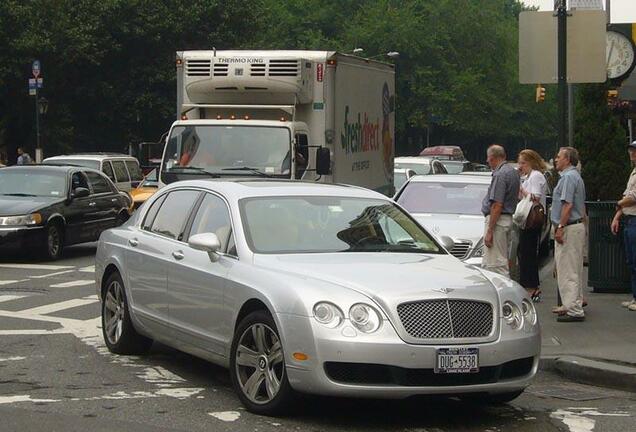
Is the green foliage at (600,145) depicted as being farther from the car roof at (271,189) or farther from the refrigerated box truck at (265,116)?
the car roof at (271,189)

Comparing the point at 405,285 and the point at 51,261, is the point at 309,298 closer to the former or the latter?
the point at 405,285

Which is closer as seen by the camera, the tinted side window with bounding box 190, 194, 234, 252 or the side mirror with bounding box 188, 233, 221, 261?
the side mirror with bounding box 188, 233, 221, 261

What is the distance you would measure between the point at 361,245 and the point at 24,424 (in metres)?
2.68

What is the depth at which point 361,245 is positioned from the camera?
8.70m

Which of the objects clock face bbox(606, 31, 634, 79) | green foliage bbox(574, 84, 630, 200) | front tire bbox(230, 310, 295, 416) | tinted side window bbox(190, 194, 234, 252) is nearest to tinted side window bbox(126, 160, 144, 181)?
green foliage bbox(574, 84, 630, 200)

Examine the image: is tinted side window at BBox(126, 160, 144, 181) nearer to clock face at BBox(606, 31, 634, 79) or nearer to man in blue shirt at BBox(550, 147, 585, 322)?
clock face at BBox(606, 31, 634, 79)

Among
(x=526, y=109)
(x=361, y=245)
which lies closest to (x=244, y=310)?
(x=361, y=245)

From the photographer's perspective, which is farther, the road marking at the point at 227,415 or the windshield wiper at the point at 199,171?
the windshield wiper at the point at 199,171

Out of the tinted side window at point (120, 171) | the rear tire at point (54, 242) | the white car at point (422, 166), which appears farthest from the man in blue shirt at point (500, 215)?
the tinted side window at point (120, 171)

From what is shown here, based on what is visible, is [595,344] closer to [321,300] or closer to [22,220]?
[321,300]

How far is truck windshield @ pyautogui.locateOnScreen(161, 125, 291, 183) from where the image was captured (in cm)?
1648

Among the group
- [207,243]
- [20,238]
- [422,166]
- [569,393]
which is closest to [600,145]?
[422,166]

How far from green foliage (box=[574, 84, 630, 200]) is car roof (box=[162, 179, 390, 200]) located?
35.7 feet

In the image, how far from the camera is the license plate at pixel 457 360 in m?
7.39
